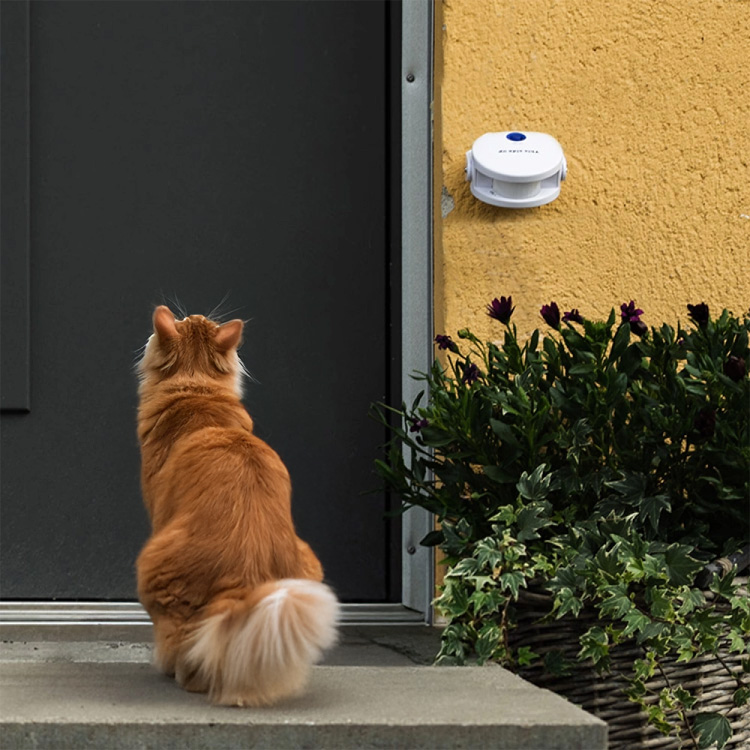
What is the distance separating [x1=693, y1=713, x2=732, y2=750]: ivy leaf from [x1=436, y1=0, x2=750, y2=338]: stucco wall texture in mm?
1427

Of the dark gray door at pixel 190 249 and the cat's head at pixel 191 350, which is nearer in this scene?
the cat's head at pixel 191 350

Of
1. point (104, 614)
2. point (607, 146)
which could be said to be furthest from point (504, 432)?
point (104, 614)

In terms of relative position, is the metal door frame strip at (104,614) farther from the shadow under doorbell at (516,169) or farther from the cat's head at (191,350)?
the shadow under doorbell at (516,169)

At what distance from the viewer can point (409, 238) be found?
367cm

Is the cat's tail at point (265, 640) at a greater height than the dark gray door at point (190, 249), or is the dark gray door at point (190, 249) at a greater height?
the dark gray door at point (190, 249)

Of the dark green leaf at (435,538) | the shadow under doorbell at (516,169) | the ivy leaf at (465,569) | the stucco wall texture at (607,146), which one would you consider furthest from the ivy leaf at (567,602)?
the shadow under doorbell at (516,169)

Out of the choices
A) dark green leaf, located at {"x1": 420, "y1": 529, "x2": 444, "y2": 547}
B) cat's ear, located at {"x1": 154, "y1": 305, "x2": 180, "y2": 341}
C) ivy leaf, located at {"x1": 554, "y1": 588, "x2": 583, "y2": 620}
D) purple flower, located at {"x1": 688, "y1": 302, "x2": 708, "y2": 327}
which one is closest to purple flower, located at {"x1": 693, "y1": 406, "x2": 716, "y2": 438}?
purple flower, located at {"x1": 688, "y1": 302, "x2": 708, "y2": 327}

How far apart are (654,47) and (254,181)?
148 centimetres

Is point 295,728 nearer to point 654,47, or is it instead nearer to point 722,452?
point 722,452

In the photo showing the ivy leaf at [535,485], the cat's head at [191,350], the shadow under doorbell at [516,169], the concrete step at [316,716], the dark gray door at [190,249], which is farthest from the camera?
the dark gray door at [190,249]

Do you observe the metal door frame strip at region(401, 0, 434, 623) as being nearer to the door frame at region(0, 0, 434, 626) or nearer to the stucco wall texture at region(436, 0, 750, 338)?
the door frame at region(0, 0, 434, 626)

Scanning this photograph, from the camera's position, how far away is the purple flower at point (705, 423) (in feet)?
8.43

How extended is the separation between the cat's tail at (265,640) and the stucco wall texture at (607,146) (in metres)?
1.62

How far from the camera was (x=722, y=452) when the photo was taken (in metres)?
2.62
